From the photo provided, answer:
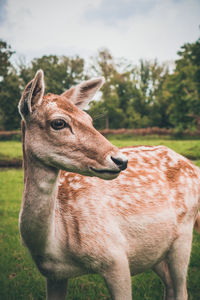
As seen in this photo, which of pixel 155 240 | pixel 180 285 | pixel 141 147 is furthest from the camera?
pixel 141 147

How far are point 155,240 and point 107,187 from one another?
715 millimetres

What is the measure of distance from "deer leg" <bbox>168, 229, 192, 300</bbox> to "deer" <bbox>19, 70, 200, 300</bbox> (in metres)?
0.01

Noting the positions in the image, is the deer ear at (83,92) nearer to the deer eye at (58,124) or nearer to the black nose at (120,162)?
the deer eye at (58,124)

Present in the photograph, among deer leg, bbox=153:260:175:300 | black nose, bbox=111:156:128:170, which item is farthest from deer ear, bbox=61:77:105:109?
deer leg, bbox=153:260:175:300

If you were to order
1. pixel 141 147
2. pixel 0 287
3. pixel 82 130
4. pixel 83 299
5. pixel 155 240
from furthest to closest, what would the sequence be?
pixel 0 287 → pixel 83 299 → pixel 141 147 → pixel 155 240 → pixel 82 130

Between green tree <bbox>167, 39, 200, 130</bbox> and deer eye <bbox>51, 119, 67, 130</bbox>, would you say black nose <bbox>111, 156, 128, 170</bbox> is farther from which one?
green tree <bbox>167, 39, 200, 130</bbox>

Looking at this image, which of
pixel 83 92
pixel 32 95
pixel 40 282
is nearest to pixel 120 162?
pixel 32 95

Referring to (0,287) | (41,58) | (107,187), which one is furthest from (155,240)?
(41,58)

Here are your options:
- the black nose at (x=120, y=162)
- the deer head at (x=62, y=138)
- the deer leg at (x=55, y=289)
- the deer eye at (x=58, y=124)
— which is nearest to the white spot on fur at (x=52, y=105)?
the deer head at (x=62, y=138)

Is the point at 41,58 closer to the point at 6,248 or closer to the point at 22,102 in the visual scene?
the point at 6,248

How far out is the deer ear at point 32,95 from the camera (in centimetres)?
190

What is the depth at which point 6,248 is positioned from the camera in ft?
Result: 15.6

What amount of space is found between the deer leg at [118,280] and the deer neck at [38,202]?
0.63m

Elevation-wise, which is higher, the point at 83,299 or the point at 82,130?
the point at 82,130
